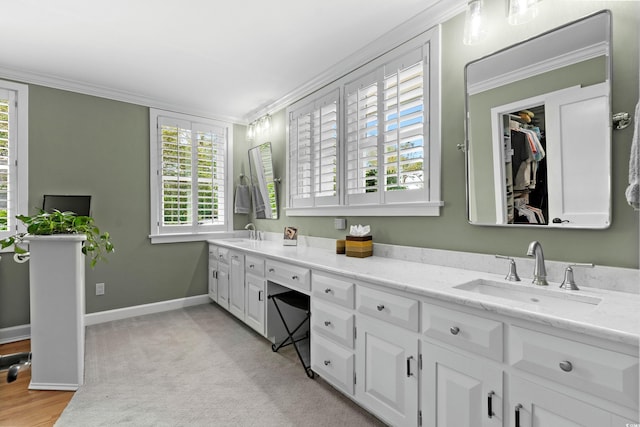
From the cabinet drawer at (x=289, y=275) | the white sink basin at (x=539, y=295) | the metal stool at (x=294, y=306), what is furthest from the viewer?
the metal stool at (x=294, y=306)

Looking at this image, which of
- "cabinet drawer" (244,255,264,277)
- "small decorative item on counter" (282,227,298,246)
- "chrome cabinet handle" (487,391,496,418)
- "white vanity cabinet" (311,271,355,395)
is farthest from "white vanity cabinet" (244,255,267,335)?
"chrome cabinet handle" (487,391,496,418)

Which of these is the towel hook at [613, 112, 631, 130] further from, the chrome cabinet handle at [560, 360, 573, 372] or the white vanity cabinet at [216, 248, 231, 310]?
the white vanity cabinet at [216, 248, 231, 310]

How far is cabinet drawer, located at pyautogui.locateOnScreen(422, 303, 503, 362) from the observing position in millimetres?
1236

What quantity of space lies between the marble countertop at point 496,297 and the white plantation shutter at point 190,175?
6.93 feet

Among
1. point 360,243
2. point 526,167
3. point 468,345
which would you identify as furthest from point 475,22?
point 468,345

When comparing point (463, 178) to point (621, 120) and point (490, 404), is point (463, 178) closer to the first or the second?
point (621, 120)

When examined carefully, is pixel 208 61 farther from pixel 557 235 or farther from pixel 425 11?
pixel 557 235

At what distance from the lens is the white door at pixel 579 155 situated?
143cm

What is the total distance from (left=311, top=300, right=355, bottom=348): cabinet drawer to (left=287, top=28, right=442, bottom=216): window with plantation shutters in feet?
2.88

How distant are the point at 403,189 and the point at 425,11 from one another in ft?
3.96

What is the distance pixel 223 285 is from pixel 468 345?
116 inches

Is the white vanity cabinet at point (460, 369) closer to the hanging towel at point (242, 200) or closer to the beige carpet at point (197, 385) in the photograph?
the beige carpet at point (197, 385)

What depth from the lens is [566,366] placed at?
1.05 m

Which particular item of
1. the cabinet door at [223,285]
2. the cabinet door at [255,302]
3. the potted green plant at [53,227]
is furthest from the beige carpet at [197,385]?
the potted green plant at [53,227]
